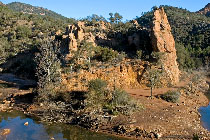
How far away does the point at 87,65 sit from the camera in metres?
39.6

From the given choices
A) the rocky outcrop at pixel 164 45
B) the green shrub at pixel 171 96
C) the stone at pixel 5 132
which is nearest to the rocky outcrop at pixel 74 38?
the rocky outcrop at pixel 164 45

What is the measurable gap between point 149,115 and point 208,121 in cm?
734

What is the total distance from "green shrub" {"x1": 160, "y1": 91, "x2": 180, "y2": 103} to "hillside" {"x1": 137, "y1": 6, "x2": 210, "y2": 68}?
93.6 feet

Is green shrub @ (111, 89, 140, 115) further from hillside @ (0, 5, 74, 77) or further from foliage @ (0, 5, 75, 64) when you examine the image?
foliage @ (0, 5, 75, 64)

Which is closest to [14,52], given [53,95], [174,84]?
[53,95]

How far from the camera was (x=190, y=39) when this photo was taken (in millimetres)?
84375

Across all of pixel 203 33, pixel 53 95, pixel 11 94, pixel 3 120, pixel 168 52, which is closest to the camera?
pixel 3 120

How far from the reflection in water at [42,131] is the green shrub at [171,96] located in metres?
13.2

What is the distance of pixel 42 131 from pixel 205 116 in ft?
63.3

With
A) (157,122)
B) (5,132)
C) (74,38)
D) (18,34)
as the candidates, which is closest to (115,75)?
(74,38)

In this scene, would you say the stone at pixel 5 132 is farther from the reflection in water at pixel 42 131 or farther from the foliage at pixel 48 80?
the foliage at pixel 48 80

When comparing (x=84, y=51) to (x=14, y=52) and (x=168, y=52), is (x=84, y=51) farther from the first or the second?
(x=14, y=52)

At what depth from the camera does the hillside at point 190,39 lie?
6606 cm

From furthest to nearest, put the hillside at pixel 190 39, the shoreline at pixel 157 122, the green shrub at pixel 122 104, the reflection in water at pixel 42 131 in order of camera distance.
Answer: the hillside at pixel 190 39, the green shrub at pixel 122 104, the shoreline at pixel 157 122, the reflection in water at pixel 42 131
